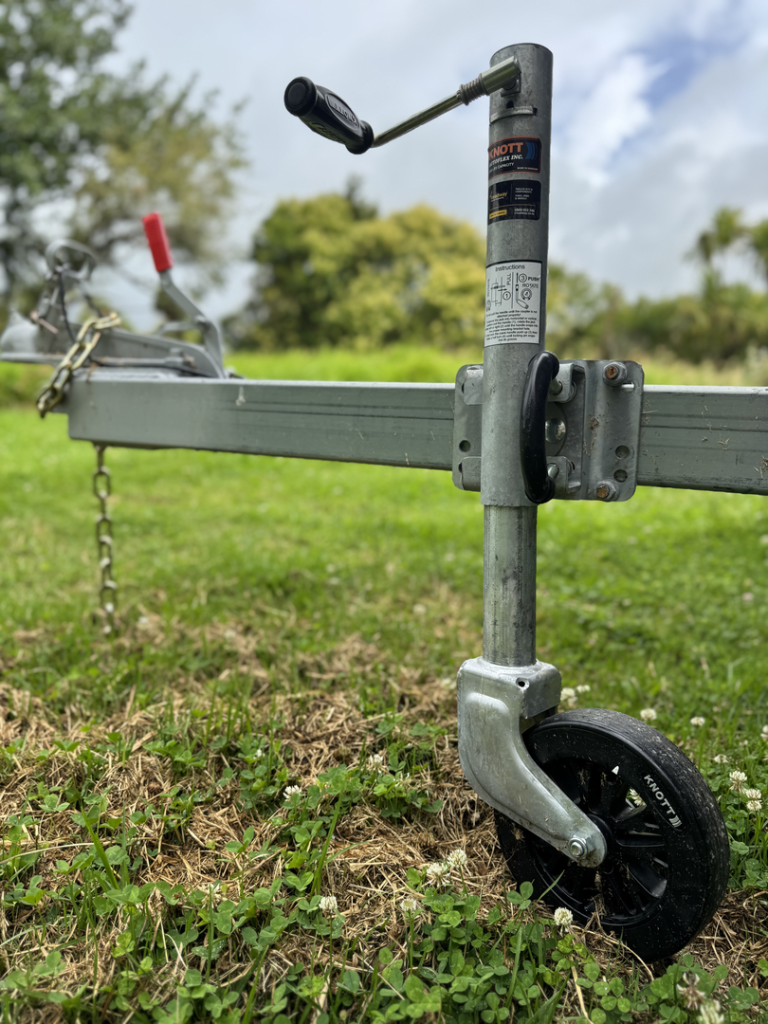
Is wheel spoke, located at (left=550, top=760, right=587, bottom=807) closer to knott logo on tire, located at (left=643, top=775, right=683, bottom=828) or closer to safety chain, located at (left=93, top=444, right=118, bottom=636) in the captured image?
knott logo on tire, located at (left=643, top=775, right=683, bottom=828)

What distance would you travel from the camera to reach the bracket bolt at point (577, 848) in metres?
1.30

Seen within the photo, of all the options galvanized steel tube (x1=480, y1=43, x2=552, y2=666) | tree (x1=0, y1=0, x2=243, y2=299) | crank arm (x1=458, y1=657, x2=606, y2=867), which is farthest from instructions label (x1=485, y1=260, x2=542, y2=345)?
tree (x1=0, y1=0, x2=243, y2=299)

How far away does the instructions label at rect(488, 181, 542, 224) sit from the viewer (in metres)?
1.37

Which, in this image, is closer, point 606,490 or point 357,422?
point 606,490

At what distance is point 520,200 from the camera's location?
1371 mm

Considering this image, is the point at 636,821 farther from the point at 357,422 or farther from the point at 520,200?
the point at 520,200

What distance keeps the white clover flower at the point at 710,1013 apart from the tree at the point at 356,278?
2564 centimetres

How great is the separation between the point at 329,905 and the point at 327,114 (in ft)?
4.68

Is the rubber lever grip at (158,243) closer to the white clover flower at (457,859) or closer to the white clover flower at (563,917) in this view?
the white clover flower at (457,859)

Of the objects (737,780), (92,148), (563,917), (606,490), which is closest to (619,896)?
(563,917)

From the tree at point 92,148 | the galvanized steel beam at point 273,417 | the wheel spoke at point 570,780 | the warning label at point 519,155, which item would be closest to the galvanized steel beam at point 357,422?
the galvanized steel beam at point 273,417

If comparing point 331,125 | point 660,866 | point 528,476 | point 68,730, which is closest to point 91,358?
point 68,730

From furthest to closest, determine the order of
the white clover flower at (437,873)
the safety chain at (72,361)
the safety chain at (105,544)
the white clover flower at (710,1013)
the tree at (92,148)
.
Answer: the tree at (92,148) < the safety chain at (105,544) < the safety chain at (72,361) < the white clover flower at (437,873) < the white clover flower at (710,1013)

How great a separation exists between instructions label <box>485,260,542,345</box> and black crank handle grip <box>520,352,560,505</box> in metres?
0.07
